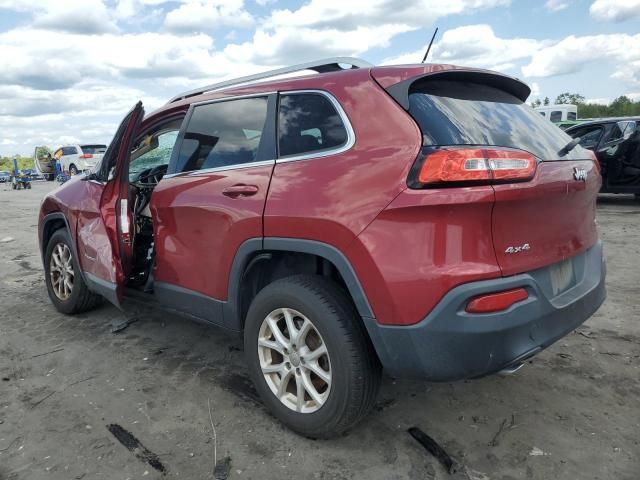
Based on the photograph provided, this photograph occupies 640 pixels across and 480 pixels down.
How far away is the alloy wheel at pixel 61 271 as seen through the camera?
454 cm

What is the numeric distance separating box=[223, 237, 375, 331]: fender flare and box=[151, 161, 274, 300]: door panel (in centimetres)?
5

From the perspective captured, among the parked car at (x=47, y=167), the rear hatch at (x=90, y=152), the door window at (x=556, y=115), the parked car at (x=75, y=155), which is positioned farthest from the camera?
the parked car at (x=47, y=167)

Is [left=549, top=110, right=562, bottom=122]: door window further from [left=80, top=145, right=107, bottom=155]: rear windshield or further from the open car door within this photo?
the open car door

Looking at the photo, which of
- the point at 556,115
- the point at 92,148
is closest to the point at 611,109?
the point at 556,115

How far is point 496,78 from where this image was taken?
272 cm

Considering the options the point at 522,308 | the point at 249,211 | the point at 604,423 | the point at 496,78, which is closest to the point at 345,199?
the point at 249,211

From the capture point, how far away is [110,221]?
3842mm

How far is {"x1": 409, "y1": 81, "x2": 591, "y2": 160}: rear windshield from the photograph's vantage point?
2.28 meters

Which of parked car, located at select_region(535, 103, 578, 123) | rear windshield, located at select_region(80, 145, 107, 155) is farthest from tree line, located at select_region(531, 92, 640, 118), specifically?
rear windshield, located at select_region(80, 145, 107, 155)

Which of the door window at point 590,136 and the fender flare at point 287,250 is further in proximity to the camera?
the door window at point 590,136

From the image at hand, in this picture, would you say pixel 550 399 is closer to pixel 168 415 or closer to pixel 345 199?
pixel 345 199

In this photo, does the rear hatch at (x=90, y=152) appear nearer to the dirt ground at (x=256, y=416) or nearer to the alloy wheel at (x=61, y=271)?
the alloy wheel at (x=61, y=271)

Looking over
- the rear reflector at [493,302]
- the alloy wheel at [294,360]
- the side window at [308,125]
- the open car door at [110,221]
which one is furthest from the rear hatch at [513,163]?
the open car door at [110,221]

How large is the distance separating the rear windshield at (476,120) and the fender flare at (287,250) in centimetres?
66
